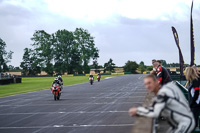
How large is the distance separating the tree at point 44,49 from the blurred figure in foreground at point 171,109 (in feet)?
384

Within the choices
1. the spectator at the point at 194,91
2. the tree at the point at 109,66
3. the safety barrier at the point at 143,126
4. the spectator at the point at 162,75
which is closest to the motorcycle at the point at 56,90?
the spectator at the point at 162,75

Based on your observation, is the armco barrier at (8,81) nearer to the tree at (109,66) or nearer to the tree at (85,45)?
the tree at (85,45)

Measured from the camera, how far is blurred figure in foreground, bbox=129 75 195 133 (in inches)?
151

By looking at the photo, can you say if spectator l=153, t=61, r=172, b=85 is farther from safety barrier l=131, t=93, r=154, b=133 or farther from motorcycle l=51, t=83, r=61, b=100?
motorcycle l=51, t=83, r=61, b=100

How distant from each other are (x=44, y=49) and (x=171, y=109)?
117 meters

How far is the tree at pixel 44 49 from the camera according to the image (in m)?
120

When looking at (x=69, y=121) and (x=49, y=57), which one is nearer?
(x=69, y=121)

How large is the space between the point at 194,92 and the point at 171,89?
2.89 meters

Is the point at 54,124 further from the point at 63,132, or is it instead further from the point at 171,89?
the point at 171,89

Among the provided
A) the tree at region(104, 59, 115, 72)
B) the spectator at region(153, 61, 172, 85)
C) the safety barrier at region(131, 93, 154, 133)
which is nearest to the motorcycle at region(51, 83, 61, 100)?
the spectator at region(153, 61, 172, 85)

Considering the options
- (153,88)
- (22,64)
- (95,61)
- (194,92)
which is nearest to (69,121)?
(194,92)

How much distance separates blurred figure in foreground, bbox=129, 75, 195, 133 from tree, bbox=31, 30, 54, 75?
117 metres

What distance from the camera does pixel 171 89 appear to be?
154 inches

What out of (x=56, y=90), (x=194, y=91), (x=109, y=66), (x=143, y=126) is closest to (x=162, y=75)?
(x=194, y=91)
